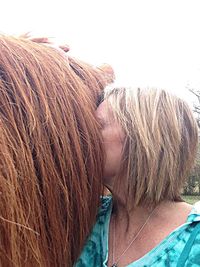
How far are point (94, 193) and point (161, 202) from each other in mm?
203

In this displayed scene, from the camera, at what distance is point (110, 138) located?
89cm

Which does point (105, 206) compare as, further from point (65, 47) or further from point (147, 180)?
point (65, 47)

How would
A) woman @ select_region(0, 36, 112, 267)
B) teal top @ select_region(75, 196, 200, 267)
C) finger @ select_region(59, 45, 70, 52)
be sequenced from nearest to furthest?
woman @ select_region(0, 36, 112, 267) < teal top @ select_region(75, 196, 200, 267) < finger @ select_region(59, 45, 70, 52)

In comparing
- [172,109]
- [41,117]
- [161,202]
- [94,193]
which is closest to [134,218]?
[161,202]

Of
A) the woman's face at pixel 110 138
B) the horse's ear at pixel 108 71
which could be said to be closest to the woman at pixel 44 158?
the woman's face at pixel 110 138

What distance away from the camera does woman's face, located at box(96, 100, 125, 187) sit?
886mm

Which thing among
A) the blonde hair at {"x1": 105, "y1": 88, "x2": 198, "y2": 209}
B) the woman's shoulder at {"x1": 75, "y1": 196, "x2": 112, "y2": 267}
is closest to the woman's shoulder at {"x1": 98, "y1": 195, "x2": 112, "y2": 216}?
the woman's shoulder at {"x1": 75, "y1": 196, "x2": 112, "y2": 267}

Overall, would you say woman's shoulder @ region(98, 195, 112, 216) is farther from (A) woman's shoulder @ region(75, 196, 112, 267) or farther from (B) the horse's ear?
(B) the horse's ear

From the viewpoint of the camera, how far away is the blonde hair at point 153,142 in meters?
0.90

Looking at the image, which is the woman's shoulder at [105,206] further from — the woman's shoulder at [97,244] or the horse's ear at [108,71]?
the horse's ear at [108,71]

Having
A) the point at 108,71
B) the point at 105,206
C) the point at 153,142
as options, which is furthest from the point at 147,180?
the point at 108,71

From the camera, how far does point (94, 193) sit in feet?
2.83

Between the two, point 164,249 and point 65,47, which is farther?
point 65,47

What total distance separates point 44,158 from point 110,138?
206 mm
